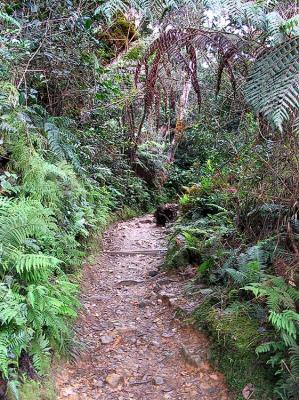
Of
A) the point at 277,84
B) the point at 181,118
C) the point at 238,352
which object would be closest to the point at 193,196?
the point at 238,352

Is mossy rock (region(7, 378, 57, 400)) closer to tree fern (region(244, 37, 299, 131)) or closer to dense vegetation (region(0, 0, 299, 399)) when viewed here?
dense vegetation (region(0, 0, 299, 399))

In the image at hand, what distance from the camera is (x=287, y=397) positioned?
2531 mm

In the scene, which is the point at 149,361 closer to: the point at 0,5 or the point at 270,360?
the point at 270,360

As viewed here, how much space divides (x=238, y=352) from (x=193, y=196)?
511cm

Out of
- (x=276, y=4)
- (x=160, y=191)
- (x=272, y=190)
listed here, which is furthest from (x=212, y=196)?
(x=160, y=191)

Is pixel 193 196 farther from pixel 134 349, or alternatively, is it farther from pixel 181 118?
pixel 181 118

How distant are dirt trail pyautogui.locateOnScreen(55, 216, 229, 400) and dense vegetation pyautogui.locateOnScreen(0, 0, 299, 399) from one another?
222 mm

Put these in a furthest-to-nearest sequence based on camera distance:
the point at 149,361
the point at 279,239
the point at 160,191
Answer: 1. the point at 160,191
2. the point at 279,239
3. the point at 149,361

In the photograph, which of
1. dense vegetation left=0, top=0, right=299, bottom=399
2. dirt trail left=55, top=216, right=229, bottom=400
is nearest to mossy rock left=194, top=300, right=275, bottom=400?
dense vegetation left=0, top=0, right=299, bottom=399

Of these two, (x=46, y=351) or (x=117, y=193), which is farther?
(x=117, y=193)

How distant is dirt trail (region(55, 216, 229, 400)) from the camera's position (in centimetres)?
302

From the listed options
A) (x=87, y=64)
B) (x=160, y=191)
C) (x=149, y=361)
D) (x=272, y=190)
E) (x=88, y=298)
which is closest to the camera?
(x=149, y=361)

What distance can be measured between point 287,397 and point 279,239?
1.61 metres

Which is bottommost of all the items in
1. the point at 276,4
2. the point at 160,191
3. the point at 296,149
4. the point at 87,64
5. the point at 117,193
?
the point at 160,191
